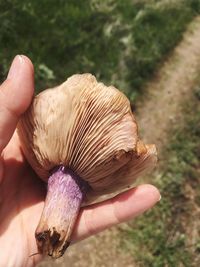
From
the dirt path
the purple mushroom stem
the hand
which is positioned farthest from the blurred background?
the purple mushroom stem

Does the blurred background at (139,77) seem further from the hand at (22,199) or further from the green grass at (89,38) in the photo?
the hand at (22,199)

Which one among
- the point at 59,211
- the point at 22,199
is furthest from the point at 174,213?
the point at 59,211

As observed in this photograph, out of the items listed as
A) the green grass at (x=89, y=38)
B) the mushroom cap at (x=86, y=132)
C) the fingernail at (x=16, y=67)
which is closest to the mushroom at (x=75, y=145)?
the mushroom cap at (x=86, y=132)

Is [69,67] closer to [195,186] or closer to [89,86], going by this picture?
[195,186]

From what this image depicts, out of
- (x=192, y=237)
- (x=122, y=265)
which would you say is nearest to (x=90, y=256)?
(x=122, y=265)

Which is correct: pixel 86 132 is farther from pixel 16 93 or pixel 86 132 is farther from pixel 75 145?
pixel 16 93

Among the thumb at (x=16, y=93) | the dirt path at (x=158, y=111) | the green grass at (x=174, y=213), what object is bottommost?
the green grass at (x=174, y=213)
